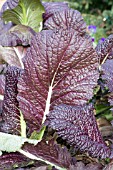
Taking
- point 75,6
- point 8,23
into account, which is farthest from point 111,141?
point 75,6

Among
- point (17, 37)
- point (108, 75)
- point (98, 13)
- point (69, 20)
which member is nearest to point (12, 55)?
point (17, 37)

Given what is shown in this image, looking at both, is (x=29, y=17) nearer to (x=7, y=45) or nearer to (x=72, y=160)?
(x=7, y=45)

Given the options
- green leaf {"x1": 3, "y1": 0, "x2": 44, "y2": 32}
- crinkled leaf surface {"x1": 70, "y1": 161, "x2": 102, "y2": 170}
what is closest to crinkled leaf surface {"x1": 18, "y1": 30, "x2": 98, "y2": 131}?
crinkled leaf surface {"x1": 70, "y1": 161, "x2": 102, "y2": 170}

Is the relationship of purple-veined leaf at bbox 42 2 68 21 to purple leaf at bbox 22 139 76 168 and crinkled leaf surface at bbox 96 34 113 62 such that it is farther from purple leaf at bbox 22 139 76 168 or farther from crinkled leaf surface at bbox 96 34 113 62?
purple leaf at bbox 22 139 76 168

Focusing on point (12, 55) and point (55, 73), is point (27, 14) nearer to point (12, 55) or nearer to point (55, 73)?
point (12, 55)

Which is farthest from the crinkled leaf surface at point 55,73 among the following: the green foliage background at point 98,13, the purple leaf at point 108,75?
the green foliage background at point 98,13
